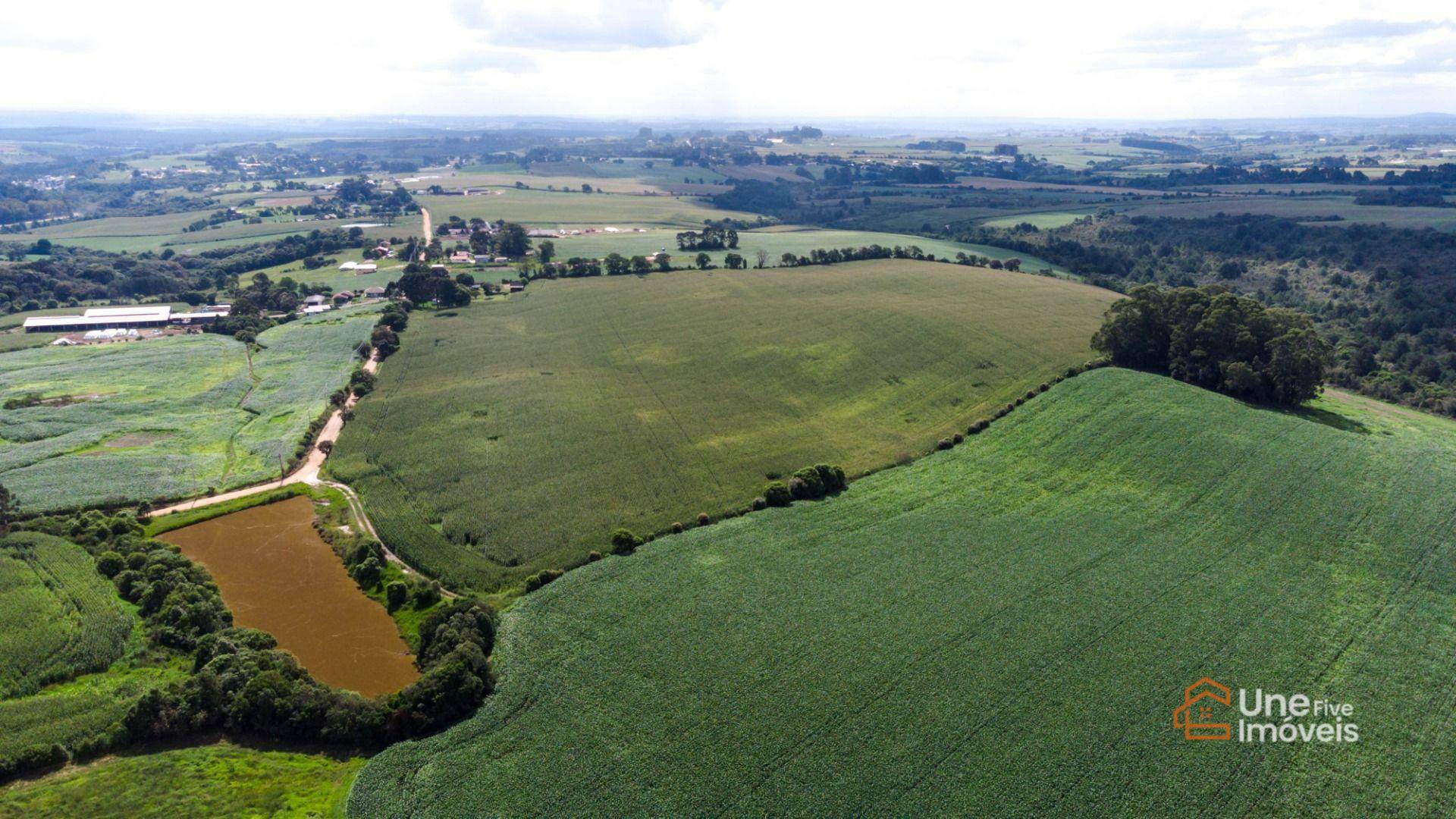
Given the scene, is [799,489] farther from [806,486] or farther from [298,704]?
[298,704]

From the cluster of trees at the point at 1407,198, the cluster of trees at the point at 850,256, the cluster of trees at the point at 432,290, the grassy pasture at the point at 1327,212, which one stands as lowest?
the cluster of trees at the point at 432,290

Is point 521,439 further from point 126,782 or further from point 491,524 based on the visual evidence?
point 126,782

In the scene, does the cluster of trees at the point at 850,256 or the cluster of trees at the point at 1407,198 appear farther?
the cluster of trees at the point at 1407,198

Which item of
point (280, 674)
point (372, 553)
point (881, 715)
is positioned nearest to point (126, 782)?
point (280, 674)

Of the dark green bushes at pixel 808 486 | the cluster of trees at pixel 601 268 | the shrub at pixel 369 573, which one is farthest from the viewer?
the cluster of trees at pixel 601 268

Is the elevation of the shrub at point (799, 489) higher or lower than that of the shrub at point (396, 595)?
higher

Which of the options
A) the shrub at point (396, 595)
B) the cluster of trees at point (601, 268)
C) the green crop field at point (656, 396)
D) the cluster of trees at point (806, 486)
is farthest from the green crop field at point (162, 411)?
the cluster of trees at point (806, 486)

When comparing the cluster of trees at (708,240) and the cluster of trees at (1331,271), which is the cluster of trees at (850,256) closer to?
the cluster of trees at (708,240)

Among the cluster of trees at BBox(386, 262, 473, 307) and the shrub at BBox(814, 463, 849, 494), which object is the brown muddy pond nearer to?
the shrub at BBox(814, 463, 849, 494)

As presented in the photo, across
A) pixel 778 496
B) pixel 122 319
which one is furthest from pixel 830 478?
pixel 122 319
